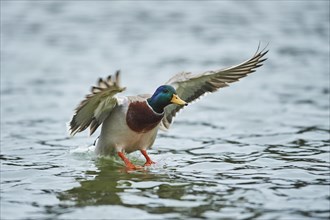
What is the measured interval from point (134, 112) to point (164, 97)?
362 mm

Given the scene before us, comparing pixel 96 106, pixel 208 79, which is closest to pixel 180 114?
pixel 208 79

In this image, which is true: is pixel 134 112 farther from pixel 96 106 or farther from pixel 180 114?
pixel 180 114

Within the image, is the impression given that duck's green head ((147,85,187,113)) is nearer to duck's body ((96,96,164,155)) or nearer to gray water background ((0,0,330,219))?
duck's body ((96,96,164,155))

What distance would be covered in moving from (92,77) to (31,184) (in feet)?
25.0

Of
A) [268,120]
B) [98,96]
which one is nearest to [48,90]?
[268,120]

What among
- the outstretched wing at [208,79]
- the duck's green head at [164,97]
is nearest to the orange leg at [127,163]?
the duck's green head at [164,97]

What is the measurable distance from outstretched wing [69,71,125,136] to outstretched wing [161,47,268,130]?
839mm

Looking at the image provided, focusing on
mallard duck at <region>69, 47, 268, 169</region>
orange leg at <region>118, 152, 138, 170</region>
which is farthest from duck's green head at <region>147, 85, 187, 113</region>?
orange leg at <region>118, 152, 138, 170</region>

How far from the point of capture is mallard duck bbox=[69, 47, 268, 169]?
319 inches

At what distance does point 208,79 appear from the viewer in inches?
344

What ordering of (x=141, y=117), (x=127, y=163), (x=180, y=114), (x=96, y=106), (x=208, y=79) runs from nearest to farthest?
(x=96, y=106) → (x=141, y=117) → (x=127, y=163) → (x=208, y=79) → (x=180, y=114)

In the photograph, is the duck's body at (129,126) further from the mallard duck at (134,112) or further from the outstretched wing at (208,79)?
the outstretched wing at (208,79)

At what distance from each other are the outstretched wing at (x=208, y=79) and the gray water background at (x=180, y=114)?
790mm

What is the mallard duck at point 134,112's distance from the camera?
8.09 metres
